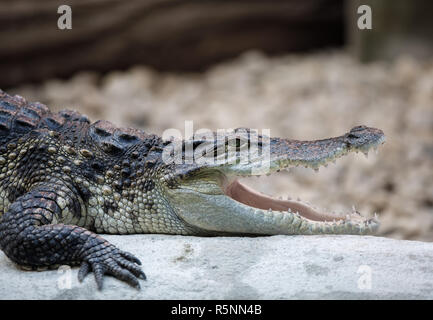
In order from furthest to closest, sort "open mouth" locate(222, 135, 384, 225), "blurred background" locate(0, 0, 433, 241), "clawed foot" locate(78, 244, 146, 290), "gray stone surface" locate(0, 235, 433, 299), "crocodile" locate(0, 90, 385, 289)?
1. "blurred background" locate(0, 0, 433, 241)
2. "open mouth" locate(222, 135, 384, 225)
3. "crocodile" locate(0, 90, 385, 289)
4. "clawed foot" locate(78, 244, 146, 290)
5. "gray stone surface" locate(0, 235, 433, 299)

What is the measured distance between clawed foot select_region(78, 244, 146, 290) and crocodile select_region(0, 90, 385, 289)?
1 centimetres

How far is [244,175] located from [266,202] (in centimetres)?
36

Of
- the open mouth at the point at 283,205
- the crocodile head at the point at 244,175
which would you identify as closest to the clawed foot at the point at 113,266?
the crocodile head at the point at 244,175

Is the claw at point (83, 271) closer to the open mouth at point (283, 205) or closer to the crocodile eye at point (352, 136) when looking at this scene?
the open mouth at point (283, 205)

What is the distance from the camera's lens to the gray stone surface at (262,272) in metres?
3.02

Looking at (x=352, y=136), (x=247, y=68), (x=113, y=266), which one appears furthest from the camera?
(x=247, y=68)

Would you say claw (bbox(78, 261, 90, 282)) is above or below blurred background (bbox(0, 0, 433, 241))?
below

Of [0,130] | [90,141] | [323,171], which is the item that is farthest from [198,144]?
[323,171]

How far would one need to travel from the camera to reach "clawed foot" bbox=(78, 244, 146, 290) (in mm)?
3131

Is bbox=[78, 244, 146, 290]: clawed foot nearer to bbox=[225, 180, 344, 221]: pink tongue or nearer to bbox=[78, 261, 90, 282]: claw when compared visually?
bbox=[78, 261, 90, 282]: claw

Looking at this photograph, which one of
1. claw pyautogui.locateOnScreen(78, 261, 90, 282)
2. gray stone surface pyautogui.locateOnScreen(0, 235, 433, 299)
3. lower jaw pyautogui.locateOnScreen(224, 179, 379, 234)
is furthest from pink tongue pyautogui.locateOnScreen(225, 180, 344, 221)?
claw pyautogui.locateOnScreen(78, 261, 90, 282)

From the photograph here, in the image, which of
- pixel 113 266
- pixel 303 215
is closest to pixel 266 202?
pixel 303 215

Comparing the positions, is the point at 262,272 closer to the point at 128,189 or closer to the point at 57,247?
the point at 128,189

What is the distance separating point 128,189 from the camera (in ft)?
12.3
